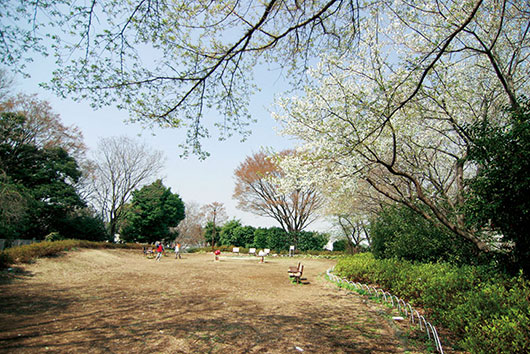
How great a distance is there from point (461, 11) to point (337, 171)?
4527 mm

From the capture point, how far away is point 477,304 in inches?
133

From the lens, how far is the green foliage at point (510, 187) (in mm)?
3873

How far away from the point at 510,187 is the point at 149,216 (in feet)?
93.0

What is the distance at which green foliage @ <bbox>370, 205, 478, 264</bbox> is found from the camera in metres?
6.51

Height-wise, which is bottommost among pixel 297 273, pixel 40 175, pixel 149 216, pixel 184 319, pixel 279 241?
pixel 184 319

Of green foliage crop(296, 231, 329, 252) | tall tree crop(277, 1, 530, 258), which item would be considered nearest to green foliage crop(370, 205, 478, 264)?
tall tree crop(277, 1, 530, 258)

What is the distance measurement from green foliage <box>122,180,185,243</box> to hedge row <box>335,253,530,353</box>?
83.4 feet

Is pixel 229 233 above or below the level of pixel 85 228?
above

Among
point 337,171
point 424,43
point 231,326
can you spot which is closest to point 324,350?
point 231,326

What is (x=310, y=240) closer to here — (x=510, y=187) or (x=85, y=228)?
(x=85, y=228)

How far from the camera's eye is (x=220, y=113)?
17.2ft

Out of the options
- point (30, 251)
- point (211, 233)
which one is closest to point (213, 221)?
point (211, 233)

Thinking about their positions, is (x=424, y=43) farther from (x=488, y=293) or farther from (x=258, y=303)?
(x=258, y=303)

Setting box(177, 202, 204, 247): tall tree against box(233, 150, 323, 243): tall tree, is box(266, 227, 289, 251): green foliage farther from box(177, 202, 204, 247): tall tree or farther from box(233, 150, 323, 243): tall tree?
box(177, 202, 204, 247): tall tree
